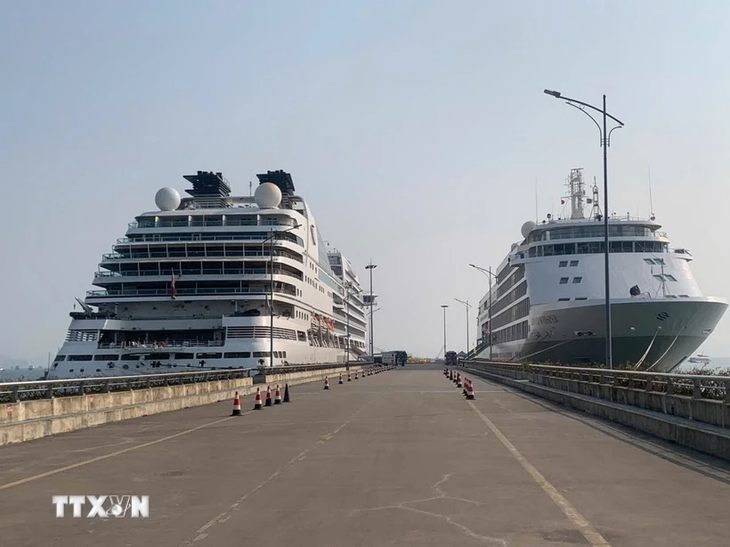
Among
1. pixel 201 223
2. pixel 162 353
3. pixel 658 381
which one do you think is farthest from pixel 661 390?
pixel 201 223

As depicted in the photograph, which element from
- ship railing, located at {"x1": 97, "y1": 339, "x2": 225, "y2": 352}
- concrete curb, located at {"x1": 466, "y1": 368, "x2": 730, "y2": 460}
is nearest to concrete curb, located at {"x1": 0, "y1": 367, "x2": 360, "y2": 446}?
concrete curb, located at {"x1": 466, "y1": 368, "x2": 730, "y2": 460}

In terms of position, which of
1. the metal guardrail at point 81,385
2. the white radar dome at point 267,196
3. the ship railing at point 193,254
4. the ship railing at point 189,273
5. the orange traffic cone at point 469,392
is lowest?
the orange traffic cone at point 469,392

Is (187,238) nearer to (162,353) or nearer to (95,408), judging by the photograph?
(162,353)

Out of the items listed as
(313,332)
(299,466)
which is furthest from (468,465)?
(313,332)

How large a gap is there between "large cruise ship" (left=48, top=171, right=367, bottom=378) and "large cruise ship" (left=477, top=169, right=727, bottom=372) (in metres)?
20.5

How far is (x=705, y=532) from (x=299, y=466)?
6225 mm

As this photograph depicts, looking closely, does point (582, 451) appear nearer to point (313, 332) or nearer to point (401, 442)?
point (401, 442)

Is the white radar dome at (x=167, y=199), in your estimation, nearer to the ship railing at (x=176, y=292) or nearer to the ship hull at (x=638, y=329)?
the ship railing at (x=176, y=292)

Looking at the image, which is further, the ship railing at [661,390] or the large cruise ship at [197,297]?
the large cruise ship at [197,297]

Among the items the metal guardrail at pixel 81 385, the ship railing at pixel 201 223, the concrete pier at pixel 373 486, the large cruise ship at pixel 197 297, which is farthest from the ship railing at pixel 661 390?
the ship railing at pixel 201 223

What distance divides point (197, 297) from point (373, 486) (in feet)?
173

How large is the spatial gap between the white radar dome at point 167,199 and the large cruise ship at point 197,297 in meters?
0.10

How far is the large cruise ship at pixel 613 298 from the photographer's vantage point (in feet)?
150

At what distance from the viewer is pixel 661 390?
17.3 meters
